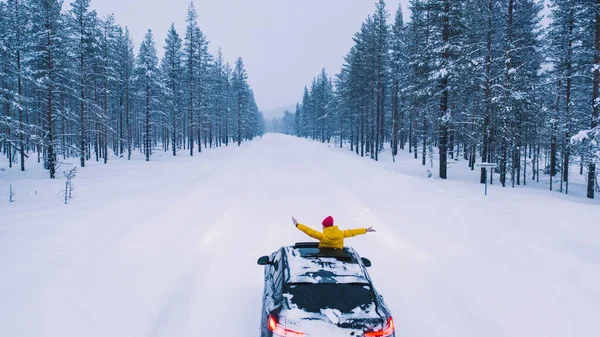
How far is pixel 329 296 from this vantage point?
3.98m

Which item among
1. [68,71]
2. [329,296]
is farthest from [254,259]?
[68,71]

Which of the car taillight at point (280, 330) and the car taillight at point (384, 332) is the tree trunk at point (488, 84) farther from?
the car taillight at point (280, 330)

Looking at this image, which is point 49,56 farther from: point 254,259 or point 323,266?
point 323,266

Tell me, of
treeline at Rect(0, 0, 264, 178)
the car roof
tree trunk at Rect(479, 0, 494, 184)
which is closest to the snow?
the car roof

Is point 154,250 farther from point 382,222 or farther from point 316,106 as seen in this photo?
point 316,106

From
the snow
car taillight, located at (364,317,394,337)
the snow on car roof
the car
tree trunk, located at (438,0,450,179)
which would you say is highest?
tree trunk, located at (438,0,450,179)

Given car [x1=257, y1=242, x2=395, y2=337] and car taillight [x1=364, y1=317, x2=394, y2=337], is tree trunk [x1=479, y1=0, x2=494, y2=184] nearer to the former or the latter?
car [x1=257, y1=242, x2=395, y2=337]

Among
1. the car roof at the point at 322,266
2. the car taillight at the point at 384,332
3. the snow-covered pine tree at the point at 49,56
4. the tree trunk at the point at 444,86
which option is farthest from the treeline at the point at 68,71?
the tree trunk at the point at 444,86

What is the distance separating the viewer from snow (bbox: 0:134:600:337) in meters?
5.70

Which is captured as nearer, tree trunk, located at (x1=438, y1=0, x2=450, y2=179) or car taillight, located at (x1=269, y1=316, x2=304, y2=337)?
car taillight, located at (x1=269, y1=316, x2=304, y2=337)

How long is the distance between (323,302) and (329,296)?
13cm

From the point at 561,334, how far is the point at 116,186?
19623 mm

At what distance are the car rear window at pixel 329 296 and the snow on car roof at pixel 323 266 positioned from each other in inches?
3.1

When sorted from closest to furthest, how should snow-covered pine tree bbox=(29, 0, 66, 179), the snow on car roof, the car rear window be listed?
the car rear window → the snow on car roof → snow-covered pine tree bbox=(29, 0, 66, 179)
